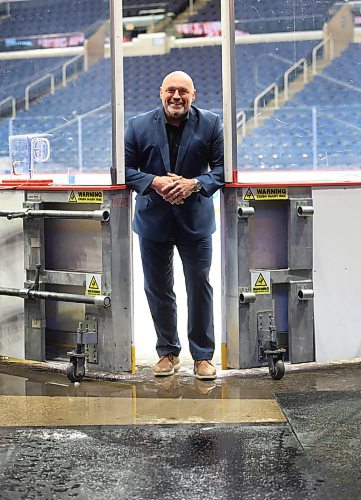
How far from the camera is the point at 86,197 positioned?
16.5ft

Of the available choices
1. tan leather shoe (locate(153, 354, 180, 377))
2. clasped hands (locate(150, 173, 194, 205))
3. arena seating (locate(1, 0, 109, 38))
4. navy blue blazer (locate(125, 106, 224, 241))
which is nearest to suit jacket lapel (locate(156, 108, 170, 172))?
navy blue blazer (locate(125, 106, 224, 241))

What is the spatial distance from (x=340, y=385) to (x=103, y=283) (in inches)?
53.4

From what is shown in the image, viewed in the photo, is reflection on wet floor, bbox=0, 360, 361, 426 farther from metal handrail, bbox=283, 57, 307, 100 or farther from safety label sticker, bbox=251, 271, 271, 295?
metal handrail, bbox=283, 57, 307, 100

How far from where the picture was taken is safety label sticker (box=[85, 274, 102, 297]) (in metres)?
5.05

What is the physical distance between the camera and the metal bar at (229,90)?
498 cm

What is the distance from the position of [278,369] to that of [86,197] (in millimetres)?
1365

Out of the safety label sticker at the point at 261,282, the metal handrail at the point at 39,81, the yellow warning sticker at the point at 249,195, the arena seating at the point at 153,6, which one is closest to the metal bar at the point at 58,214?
the metal handrail at the point at 39,81

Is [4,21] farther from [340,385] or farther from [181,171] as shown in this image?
[340,385]

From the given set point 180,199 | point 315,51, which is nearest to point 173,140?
point 180,199

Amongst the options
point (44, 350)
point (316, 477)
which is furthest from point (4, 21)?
point (316, 477)

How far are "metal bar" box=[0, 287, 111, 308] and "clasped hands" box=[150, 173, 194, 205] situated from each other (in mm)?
640

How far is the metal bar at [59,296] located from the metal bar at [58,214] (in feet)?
1.36

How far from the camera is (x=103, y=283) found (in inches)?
198

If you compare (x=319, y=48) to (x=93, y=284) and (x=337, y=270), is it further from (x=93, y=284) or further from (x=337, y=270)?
(x=93, y=284)
